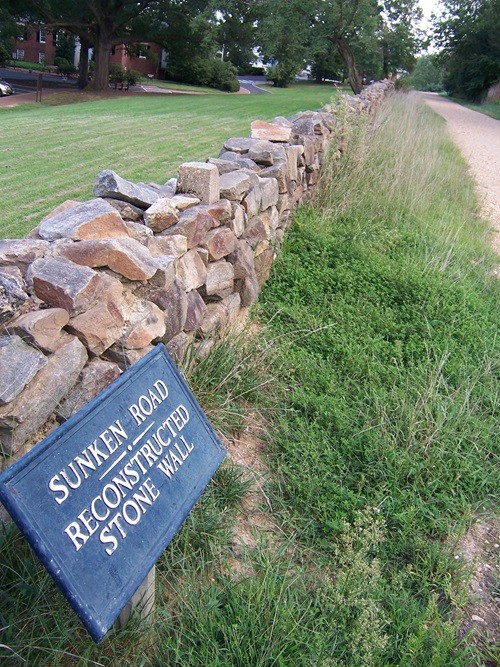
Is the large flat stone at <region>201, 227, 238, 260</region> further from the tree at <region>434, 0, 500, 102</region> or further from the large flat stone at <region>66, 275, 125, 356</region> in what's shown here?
the tree at <region>434, 0, 500, 102</region>

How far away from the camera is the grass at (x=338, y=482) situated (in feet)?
7.77

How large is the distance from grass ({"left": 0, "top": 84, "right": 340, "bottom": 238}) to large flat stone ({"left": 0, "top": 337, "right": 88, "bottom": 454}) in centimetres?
310

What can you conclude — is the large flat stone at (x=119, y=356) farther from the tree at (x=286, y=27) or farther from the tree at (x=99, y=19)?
the tree at (x=99, y=19)

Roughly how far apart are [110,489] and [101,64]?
30.0m

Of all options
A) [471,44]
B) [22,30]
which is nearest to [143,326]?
[22,30]

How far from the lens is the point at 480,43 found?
149ft

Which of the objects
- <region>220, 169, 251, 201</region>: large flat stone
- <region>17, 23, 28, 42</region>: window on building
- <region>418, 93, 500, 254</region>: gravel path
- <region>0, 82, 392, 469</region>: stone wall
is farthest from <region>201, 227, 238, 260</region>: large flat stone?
<region>17, 23, 28, 42</region>: window on building

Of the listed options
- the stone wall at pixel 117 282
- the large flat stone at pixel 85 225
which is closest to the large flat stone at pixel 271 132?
the stone wall at pixel 117 282

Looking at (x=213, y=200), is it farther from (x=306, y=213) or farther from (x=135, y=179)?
(x=135, y=179)

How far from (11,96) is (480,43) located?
3550cm

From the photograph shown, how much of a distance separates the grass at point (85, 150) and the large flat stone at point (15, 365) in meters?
3.26

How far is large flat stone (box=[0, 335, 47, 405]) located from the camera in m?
2.22

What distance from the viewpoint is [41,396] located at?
2395 millimetres

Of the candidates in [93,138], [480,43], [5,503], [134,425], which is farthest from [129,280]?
[480,43]
